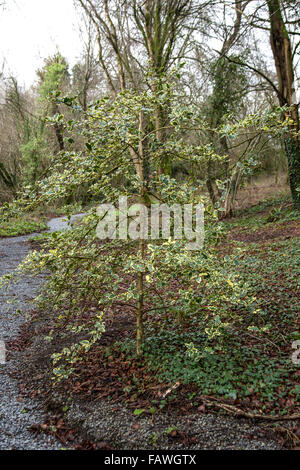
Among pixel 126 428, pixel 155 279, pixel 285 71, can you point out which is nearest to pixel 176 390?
pixel 126 428

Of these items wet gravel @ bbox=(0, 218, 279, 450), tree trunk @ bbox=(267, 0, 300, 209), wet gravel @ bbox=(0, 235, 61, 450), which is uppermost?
tree trunk @ bbox=(267, 0, 300, 209)

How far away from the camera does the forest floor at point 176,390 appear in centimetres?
225

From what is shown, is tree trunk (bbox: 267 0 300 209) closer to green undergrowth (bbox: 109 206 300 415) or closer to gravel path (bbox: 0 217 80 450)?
green undergrowth (bbox: 109 206 300 415)

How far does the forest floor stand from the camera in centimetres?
225

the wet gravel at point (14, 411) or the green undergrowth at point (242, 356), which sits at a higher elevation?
the green undergrowth at point (242, 356)

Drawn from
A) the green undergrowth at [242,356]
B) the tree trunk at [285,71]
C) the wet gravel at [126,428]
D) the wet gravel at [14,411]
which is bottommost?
the wet gravel at [14,411]

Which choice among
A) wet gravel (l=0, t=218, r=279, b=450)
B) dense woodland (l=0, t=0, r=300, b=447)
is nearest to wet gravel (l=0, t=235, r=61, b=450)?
wet gravel (l=0, t=218, r=279, b=450)

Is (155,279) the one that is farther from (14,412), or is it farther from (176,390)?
(14,412)

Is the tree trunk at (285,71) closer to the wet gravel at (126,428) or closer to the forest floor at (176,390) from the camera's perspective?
the forest floor at (176,390)

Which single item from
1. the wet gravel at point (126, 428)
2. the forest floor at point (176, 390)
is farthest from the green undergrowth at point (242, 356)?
the wet gravel at point (126, 428)

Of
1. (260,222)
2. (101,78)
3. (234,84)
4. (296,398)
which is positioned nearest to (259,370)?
(296,398)

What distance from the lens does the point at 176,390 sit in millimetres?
2650

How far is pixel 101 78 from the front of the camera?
1734 centimetres
